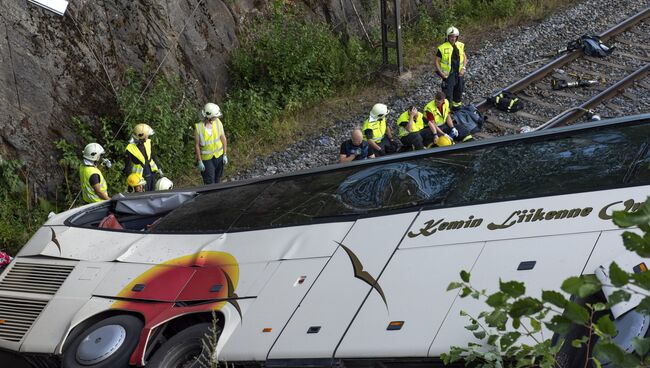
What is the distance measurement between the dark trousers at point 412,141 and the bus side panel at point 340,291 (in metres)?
5.23

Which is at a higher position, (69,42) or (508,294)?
(69,42)

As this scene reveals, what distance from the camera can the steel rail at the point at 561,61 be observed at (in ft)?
42.6

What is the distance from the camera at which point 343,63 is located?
587 inches

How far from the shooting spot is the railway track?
12039 mm

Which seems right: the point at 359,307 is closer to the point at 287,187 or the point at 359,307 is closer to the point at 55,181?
the point at 287,187

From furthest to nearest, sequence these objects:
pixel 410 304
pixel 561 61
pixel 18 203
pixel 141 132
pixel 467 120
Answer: pixel 561 61 < pixel 18 203 < pixel 467 120 < pixel 141 132 < pixel 410 304

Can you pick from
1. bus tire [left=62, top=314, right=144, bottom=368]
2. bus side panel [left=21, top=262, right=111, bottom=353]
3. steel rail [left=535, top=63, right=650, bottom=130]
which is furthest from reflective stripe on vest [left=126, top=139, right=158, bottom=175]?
steel rail [left=535, top=63, right=650, bottom=130]

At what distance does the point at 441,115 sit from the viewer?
37.6ft

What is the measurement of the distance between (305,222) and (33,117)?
7.42 metres

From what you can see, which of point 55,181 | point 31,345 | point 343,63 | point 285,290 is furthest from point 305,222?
point 343,63

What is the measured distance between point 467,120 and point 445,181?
18.7 ft

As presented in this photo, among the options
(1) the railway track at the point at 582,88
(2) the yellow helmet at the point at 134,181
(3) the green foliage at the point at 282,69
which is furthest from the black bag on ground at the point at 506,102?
(2) the yellow helmet at the point at 134,181

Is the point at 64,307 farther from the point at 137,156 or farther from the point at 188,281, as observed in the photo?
the point at 137,156

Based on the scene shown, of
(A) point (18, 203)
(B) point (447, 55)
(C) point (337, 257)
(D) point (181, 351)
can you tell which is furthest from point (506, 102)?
(D) point (181, 351)
